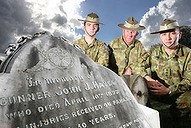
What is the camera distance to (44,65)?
9.55 ft

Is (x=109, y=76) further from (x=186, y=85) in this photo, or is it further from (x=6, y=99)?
(x=186, y=85)

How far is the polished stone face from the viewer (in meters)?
2.56

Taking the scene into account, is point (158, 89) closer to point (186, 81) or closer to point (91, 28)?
point (186, 81)

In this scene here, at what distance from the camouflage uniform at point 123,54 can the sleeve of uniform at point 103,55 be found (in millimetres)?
269

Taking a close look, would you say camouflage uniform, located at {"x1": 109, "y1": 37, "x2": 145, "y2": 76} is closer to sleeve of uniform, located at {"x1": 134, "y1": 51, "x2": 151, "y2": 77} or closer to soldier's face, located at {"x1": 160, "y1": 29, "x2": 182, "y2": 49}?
sleeve of uniform, located at {"x1": 134, "y1": 51, "x2": 151, "y2": 77}

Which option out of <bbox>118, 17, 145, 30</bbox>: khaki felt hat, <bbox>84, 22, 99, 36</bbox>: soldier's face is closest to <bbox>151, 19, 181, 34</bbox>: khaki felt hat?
<bbox>118, 17, 145, 30</bbox>: khaki felt hat

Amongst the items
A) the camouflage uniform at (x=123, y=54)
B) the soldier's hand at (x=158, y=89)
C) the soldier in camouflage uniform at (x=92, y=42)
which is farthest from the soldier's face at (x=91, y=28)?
the soldier's hand at (x=158, y=89)

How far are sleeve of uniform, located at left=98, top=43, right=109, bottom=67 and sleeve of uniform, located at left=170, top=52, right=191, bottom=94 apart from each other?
1.38 meters

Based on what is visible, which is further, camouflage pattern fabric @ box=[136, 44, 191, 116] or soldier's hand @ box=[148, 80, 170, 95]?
camouflage pattern fabric @ box=[136, 44, 191, 116]

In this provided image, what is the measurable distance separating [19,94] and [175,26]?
13.1ft

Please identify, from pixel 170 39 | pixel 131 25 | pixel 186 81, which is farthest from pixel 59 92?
pixel 131 25

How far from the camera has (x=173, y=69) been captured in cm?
588

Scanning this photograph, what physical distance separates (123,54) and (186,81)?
59.7 inches

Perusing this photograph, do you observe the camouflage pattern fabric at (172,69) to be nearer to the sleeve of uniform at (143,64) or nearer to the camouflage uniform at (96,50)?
the sleeve of uniform at (143,64)
